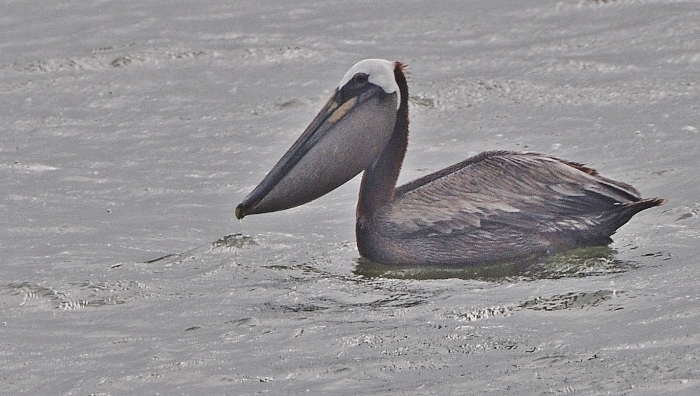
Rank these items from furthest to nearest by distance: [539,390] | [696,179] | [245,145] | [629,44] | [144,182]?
1. [629,44]
2. [245,145]
3. [144,182]
4. [696,179]
5. [539,390]

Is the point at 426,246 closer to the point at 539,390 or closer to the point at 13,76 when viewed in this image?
the point at 539,390

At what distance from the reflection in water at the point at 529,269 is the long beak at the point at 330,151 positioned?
50 centimetres

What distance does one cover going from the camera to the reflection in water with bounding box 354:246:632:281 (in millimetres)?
7211

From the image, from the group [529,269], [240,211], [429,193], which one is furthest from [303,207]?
[529,269]

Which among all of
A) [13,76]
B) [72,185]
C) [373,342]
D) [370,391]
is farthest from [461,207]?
[13,76]

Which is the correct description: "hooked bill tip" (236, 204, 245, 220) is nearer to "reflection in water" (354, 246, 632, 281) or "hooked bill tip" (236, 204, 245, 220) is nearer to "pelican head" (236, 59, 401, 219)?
"pelican head" (236, 59, 401, 219)

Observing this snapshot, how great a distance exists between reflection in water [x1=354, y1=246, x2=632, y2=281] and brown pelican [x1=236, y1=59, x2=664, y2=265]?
45 millimetres

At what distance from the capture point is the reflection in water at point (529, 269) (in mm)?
7211

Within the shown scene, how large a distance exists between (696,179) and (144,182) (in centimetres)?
322

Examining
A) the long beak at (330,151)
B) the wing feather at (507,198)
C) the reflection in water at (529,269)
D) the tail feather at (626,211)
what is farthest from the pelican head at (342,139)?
the tail feather at (626,211)

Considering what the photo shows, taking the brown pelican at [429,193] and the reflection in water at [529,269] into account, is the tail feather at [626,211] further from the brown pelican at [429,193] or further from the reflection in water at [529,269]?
the reflection in water at [529,269]

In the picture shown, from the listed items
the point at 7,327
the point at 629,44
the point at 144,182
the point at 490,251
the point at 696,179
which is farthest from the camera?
the point at 629,44

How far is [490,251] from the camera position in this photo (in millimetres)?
7504

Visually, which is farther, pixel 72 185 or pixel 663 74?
pixel 663 74
